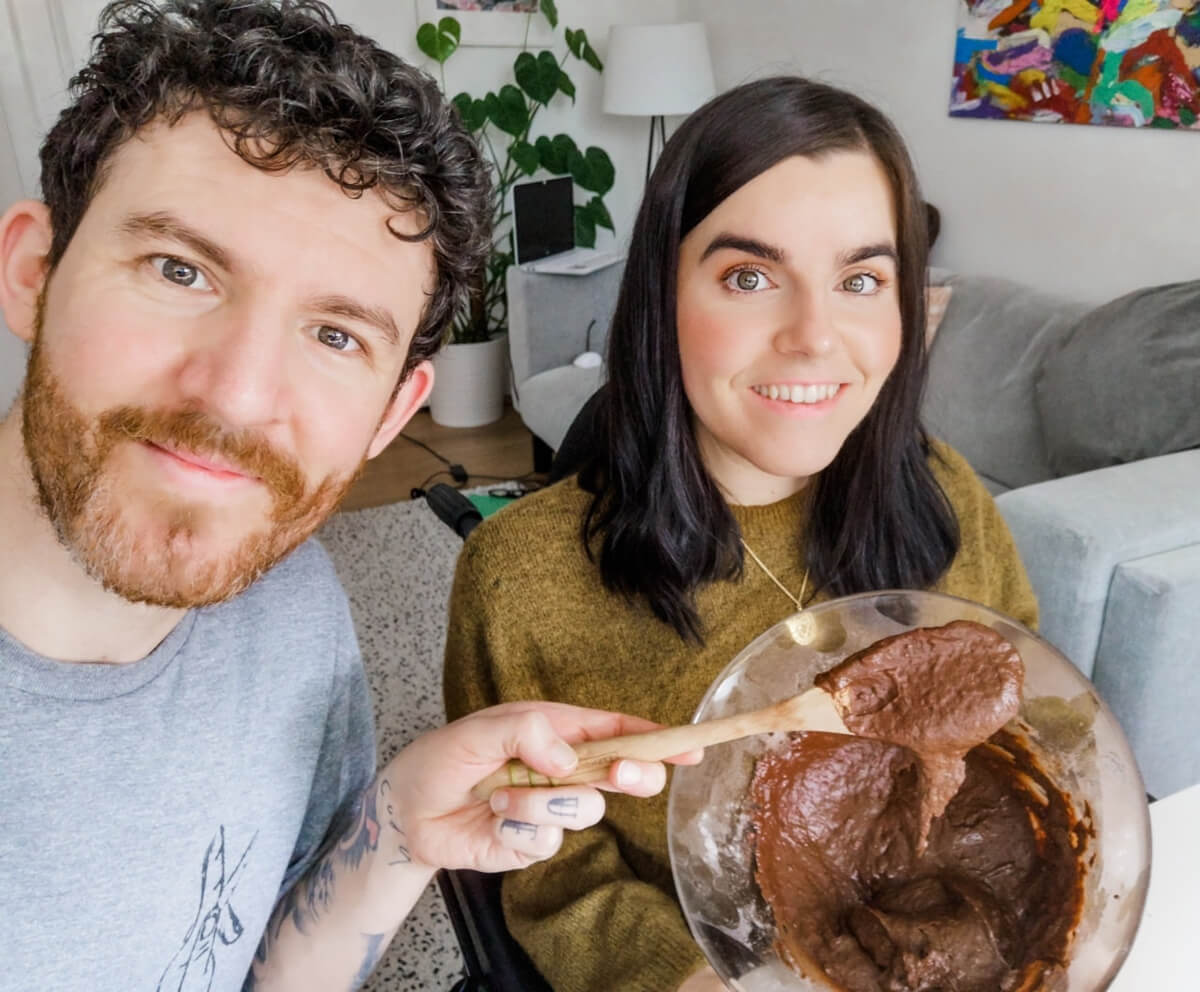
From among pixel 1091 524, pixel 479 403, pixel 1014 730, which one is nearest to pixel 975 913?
pixel 1014 730

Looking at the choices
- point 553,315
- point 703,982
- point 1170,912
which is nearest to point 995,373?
point 553,315

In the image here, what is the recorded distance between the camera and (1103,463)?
6.35ft

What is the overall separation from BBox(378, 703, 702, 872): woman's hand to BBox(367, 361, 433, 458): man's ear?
27 centimetres

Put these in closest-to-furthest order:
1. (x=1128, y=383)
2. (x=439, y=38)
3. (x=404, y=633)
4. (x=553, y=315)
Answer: (x=1128, y=383), (x=404, y=633), (x=553, y=315), (x=439, y=38)

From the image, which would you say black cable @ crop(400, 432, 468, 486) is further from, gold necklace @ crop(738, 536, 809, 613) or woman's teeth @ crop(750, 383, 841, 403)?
woman's teeth @ crop(750, 383, 841, 403)

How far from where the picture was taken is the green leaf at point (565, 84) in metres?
3.84

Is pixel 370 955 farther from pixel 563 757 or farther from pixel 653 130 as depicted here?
pixel 653 130

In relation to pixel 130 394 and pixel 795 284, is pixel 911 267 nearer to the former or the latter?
pixel 795 284

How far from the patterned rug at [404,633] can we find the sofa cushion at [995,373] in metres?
1.46

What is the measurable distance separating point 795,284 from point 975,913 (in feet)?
1.78

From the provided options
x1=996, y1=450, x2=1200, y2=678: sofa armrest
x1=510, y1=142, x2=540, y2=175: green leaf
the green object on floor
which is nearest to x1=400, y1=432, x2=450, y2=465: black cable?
the green object on floor

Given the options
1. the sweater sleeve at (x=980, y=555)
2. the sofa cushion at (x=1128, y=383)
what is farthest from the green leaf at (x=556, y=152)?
the sweater sleeve at (x=980, y=555)

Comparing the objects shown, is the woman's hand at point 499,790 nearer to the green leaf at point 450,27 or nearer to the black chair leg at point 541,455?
the black chair leg at point 541,455

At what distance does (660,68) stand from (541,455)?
1573 millimetres
